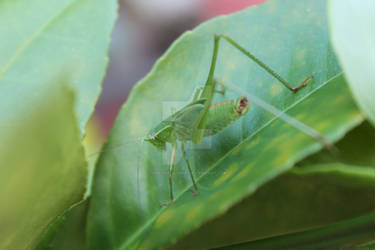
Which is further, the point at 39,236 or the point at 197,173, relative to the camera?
the point at 197,173

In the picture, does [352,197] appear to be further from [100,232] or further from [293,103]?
[100,232]

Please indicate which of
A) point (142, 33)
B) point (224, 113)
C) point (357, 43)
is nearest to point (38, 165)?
point (357, 43)

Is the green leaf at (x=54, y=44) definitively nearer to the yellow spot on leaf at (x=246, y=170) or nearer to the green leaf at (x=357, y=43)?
the yellow spot on leaf at (x=246, y=170)

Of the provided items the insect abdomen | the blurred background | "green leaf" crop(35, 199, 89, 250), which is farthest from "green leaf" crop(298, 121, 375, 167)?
the blurred background

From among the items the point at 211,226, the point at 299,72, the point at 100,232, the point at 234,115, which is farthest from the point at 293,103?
the point at 100,232

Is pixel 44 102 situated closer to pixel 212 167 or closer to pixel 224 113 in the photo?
pixel 212 167
